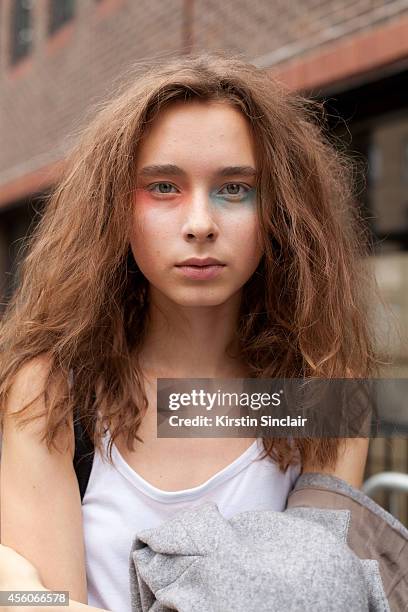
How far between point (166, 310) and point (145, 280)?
8 centimetres

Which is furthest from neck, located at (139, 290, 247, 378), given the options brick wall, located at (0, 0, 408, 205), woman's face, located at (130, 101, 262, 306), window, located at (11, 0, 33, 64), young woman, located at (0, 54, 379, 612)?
window, located at (11, 0, 33, 64)

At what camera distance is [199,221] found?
1.16 m

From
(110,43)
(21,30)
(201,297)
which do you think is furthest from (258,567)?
(21,30)

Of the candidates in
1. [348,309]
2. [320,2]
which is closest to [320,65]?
[320,2]

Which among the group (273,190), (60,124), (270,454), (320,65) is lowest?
(270,454)

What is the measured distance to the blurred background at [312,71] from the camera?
305 centimetres

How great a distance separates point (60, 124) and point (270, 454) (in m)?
5.12

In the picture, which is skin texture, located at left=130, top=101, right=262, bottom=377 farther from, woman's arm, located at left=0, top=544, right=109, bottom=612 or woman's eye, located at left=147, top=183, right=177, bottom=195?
woman's arm, located at left=0, top=544, right=109, bottom=612

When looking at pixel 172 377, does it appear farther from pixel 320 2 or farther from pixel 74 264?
pixel 320 2

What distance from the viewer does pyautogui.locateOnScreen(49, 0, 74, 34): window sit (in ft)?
19.9

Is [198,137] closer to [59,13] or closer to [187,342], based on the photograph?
[187,342]

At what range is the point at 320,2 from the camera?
3713 mm

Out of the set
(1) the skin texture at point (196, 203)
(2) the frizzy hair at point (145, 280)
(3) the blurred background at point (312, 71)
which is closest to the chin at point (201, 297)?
(1) the skin texture at point (196, 203)

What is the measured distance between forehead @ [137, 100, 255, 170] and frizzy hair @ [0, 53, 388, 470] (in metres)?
0.02
